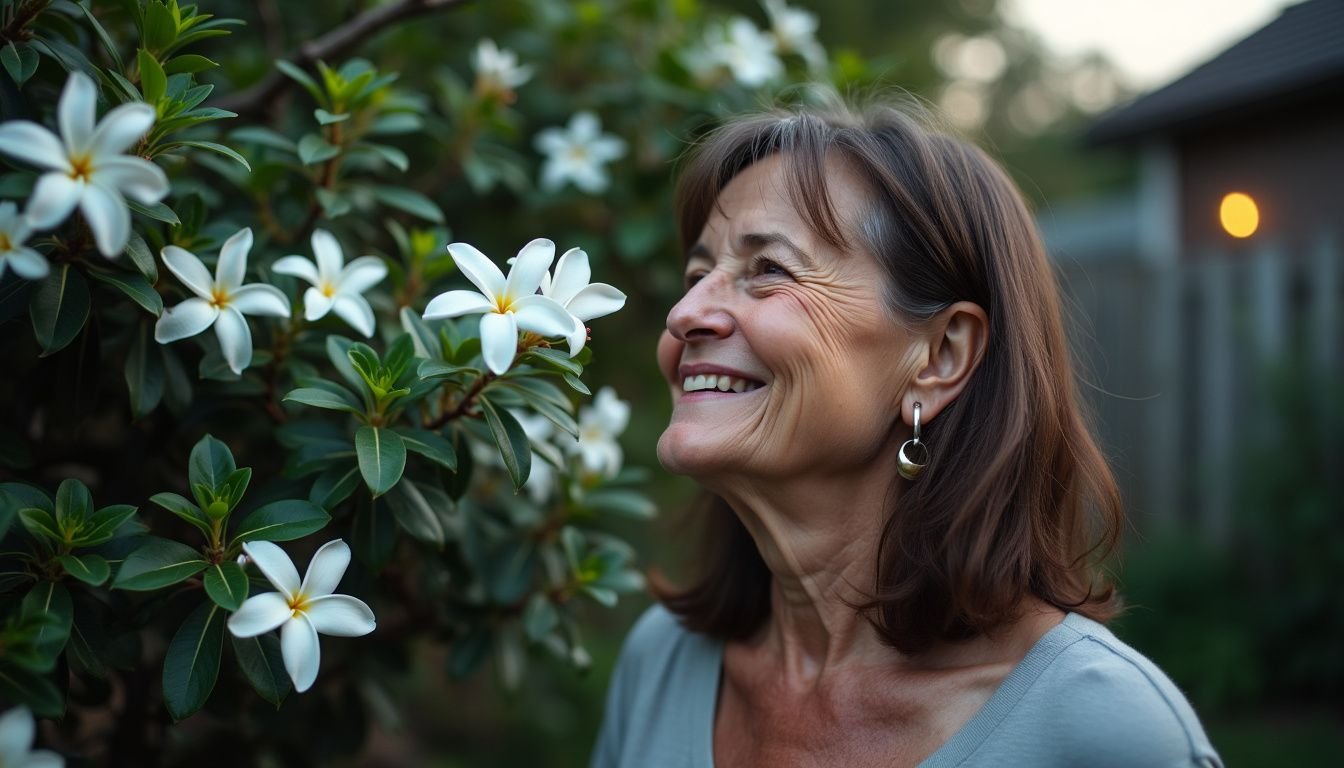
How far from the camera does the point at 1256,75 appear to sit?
5309 millimetres

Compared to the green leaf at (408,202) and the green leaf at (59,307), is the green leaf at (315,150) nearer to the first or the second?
the green leaf at (408,202)

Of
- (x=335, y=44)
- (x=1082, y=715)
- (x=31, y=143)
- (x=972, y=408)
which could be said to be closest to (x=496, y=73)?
(x=335, y=44)

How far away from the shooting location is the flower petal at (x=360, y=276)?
165 cm

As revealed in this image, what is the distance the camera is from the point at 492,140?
2.73 m

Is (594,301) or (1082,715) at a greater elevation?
(594,301)

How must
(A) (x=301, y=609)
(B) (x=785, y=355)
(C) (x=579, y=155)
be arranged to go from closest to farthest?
1. (A) (x=301, y=609)
2. (B) (x=785, y=355)
3. (C) (x=579, y=155)

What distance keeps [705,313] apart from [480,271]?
0.48m

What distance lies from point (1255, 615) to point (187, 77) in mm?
4955

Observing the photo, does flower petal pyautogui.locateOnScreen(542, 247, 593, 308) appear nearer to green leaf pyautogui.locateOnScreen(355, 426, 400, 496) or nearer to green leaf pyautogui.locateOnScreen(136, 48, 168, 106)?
green leaf pyautogui.locateOnScreen(355, 426, 400, 496)

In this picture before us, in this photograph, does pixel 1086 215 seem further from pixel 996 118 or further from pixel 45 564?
pixel 45 564

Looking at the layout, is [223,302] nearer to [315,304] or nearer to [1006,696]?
[315,304]

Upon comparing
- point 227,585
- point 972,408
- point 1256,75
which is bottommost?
point 227,585

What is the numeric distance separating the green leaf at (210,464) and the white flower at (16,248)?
0.35m

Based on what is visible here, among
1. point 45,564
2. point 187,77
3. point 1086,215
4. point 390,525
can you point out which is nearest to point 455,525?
point 390,525
